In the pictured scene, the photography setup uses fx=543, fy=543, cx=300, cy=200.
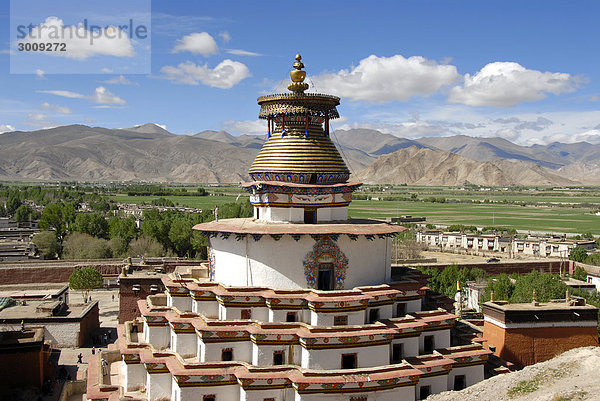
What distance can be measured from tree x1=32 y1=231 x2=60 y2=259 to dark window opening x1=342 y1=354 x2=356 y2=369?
138 ft

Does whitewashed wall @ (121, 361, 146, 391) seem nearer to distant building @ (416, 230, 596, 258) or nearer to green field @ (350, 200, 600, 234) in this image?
distant building @ (416, 230, 596, 258)

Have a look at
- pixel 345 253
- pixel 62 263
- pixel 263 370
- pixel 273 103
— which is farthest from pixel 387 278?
pixel 62 263

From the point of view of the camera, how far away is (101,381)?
18516 mm

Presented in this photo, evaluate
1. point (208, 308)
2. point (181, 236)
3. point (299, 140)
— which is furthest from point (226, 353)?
point (181, 236)

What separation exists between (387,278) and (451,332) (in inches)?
136

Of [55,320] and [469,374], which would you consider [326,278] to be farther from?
[55,320]

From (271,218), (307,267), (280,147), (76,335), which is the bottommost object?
(76,335)

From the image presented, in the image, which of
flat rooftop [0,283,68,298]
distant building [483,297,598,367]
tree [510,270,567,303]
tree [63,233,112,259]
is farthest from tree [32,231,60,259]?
distant building [483,297,598,367]

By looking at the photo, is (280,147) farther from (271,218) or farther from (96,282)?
(96,282)

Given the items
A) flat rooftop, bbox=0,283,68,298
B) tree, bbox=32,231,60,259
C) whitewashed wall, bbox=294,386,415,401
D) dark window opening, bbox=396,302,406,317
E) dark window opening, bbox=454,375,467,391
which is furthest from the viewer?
tree, bbox=32,231,60,259

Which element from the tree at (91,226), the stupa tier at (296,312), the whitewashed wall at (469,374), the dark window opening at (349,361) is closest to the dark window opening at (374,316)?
the stupa tier at (296,312)

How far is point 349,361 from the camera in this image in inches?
630

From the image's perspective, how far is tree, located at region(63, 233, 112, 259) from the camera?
157 ft

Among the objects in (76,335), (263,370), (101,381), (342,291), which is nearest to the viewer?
(263,370)
